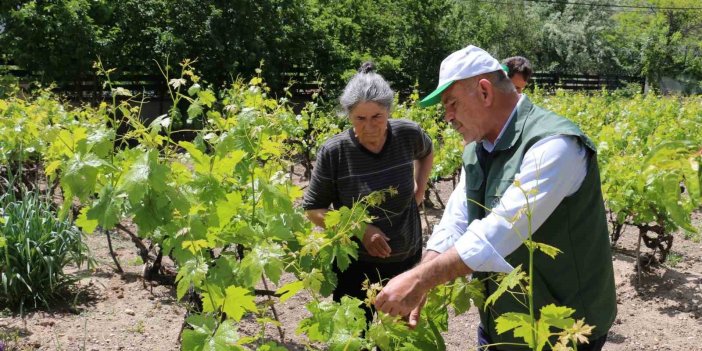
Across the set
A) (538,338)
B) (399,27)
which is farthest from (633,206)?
(399,27)

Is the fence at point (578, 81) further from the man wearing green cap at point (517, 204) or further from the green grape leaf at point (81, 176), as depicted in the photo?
the green grape leaf at point (81, 176)

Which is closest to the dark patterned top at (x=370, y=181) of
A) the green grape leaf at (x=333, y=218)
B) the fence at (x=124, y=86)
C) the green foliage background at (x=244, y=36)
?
the green grape leaf at (x=333, y=218)

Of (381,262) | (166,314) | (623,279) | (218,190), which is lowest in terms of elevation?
(623,279)

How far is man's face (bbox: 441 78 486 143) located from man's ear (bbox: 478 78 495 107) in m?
0.01

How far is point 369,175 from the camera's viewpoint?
315cm

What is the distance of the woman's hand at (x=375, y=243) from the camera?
2.91 m

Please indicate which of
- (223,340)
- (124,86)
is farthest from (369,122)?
(124,86)

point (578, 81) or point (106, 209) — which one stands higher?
point (106, 209)

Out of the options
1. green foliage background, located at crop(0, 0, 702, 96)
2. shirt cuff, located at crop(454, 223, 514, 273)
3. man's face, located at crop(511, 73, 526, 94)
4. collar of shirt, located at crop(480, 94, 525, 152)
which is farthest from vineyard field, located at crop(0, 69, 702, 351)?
green foliage background, located at crop(0, 0, 702, 96)

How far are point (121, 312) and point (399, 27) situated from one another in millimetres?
15382

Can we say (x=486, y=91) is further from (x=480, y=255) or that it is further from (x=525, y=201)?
(x=480, y=255)

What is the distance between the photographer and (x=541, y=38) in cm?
3591

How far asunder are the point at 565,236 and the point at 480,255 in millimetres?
339

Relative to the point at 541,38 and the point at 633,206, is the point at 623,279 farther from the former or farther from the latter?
the point at 541,38
